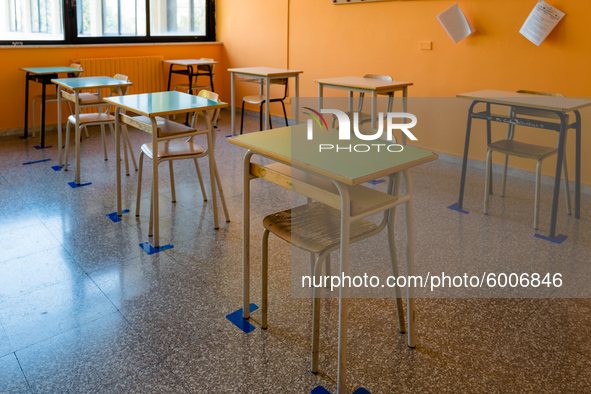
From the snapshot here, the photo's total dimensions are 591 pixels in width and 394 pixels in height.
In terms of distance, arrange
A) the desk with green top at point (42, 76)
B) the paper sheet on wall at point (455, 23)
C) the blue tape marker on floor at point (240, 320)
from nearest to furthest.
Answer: the blue tape marker on floor at point (240, 320) < the paper sheet on wall at point (455, 23) < the desk with green top at point (42, 76)

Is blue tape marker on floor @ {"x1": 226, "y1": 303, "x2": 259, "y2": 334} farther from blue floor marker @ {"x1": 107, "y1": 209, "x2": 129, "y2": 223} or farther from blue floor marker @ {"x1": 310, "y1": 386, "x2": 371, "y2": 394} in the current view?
blue floor marker @ {"x1": 107, "y1": 209, "x2": 129, "y2": 223}

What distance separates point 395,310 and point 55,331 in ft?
4.64

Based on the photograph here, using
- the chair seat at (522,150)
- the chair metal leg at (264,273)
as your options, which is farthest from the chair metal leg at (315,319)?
the chair seat at (522,150)

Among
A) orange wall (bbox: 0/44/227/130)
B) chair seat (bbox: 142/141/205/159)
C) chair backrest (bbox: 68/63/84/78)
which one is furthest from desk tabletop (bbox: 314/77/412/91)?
orange wall (bbox: 0/44/227/130)

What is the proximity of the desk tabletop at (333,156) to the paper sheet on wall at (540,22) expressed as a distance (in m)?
2.65

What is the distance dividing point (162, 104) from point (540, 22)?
9.70 ft

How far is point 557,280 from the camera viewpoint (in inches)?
95.0

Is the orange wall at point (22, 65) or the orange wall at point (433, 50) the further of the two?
the orange wall at point (22, 65)

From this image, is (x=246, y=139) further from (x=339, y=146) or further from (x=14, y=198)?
(x=14, y=198)

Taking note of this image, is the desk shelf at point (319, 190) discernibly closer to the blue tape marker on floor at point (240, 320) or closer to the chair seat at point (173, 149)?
the blue tape marker on floor at point (240, 320)

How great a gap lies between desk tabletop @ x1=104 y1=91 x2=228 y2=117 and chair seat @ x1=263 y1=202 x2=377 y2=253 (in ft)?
3.52

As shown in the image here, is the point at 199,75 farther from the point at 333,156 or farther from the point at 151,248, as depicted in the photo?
the point at 333,156

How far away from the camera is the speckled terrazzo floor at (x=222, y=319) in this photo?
5.59 feet

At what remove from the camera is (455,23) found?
14.0ft
